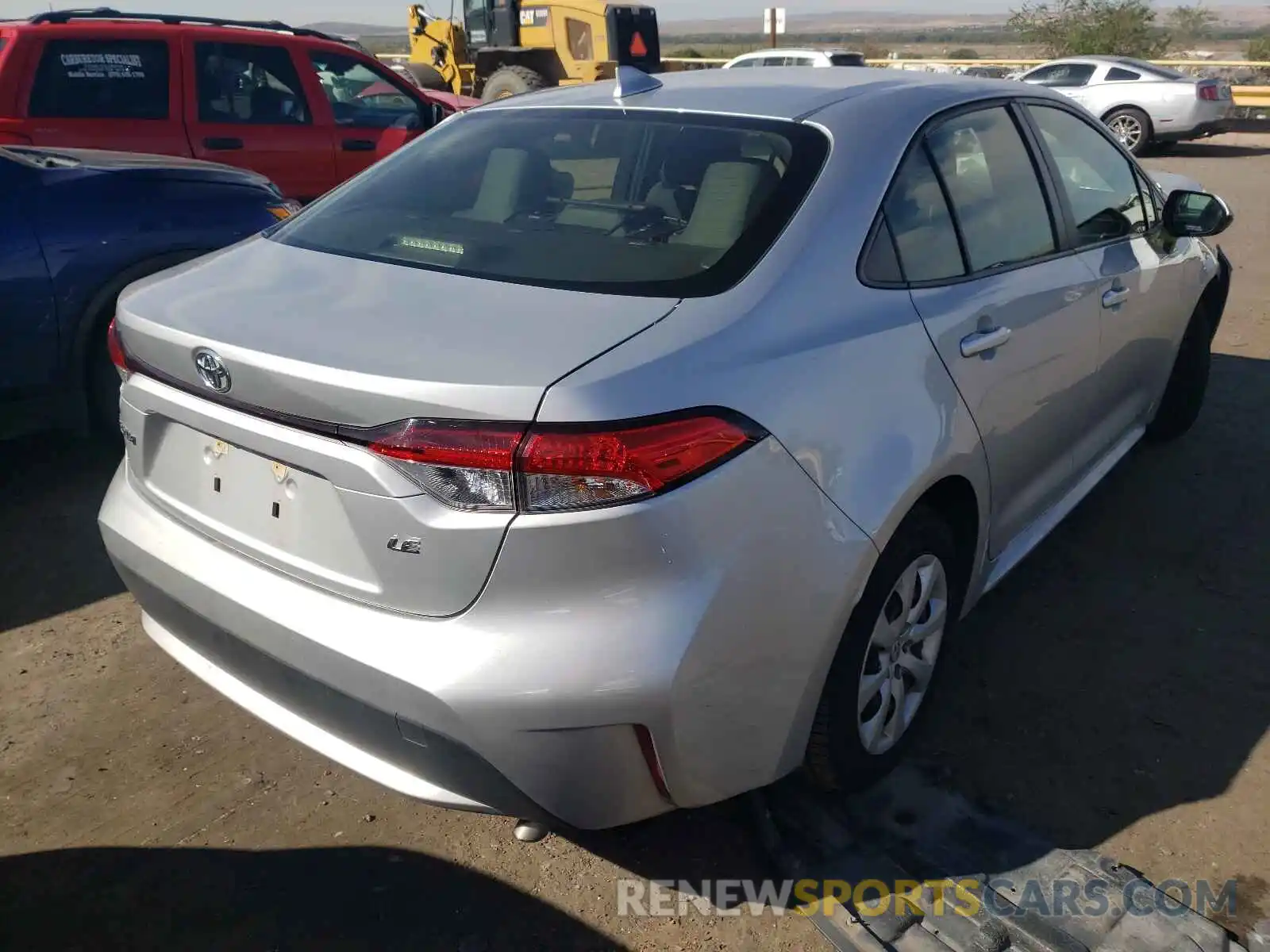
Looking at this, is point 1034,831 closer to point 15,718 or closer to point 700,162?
point 700,162

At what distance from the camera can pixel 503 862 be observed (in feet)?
8.23

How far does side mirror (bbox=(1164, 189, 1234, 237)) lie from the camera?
394 cm

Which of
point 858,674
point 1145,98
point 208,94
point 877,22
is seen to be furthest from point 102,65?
point 877,22

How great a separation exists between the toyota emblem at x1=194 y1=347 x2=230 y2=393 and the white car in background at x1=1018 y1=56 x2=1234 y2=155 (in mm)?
16154

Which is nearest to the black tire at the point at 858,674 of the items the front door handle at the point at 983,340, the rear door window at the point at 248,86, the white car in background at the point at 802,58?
the front door handle at the point at 983,340

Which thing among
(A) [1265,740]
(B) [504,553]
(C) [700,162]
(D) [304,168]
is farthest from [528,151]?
(D) [304,168]

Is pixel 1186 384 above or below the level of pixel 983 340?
below

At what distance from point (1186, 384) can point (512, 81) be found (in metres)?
13.0

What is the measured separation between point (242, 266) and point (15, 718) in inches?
59.1

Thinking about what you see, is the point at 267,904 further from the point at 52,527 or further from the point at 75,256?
the point at 75,256

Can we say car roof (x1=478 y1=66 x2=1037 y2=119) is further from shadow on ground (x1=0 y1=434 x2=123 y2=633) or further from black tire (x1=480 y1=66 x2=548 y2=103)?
black tire (x1=480 y1=66 x2=548 y2=103)

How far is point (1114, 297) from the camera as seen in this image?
3.52m

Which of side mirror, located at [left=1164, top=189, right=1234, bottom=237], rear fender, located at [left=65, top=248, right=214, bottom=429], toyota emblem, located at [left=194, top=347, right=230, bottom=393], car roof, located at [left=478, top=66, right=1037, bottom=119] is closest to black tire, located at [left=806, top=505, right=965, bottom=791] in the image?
car roof, located at [left=478, top=66, right=1037, bottom=119]

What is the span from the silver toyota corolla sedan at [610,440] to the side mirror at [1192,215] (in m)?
1.14
